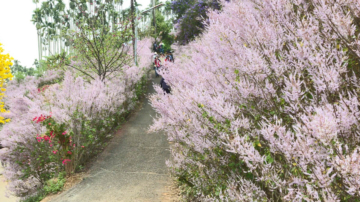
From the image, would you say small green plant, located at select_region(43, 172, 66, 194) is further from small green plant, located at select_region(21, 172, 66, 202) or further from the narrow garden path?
the narrow garden path

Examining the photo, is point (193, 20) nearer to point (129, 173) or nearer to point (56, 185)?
point (129, 173)

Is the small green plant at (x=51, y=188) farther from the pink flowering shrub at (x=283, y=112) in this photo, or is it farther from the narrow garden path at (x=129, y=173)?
the pink flowering shrub at (x=283, y=112)

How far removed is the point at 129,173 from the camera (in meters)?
8.02

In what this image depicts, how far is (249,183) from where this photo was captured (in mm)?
3301

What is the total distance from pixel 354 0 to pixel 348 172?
2113 mm

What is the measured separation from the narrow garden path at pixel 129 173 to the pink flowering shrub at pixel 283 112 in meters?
2.44

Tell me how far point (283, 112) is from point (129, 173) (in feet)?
19.7

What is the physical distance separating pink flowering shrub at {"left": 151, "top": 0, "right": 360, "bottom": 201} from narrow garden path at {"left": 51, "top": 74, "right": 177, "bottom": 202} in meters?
2.44

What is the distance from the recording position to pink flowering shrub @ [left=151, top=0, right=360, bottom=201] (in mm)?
2299

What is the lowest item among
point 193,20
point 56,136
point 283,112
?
point 56,136

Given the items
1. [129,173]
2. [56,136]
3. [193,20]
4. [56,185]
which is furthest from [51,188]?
[193,20]

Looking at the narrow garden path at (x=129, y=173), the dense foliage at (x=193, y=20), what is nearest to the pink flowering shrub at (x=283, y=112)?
the narrow garden path at (x=129, y=173)

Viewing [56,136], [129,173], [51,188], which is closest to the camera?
[51,188]

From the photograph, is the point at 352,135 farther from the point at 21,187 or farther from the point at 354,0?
the point at 21,187
